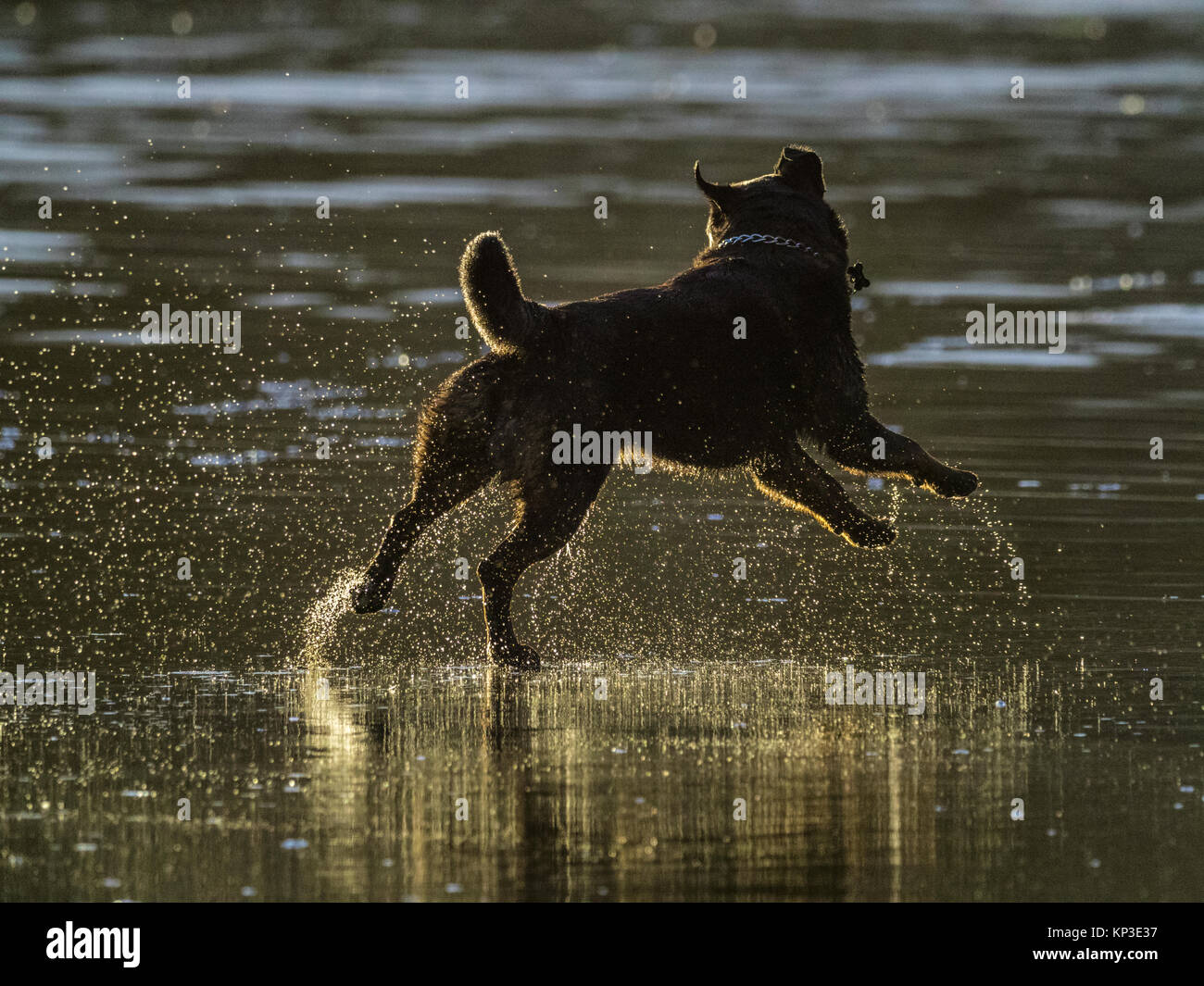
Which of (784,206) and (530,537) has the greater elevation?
(784,206)

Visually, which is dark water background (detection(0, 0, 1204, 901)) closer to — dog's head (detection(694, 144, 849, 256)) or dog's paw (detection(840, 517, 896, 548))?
dog's paw (detection(840, 517, 896, 548))

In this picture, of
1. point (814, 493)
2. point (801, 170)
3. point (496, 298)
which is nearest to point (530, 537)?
point (496, 298)

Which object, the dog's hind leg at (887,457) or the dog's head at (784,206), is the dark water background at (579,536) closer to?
the dog's hind leg at (887,457)

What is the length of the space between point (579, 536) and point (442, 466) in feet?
7.32

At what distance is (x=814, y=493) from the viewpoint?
8.44m

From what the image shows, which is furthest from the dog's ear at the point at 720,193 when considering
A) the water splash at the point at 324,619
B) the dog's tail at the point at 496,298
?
the water splash at the point at 324,619

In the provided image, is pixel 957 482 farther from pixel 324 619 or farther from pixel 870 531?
pixel 324 619

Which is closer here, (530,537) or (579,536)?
(530,537)

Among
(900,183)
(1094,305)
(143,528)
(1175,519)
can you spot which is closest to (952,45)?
(900,183)

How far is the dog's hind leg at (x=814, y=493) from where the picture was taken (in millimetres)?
8375

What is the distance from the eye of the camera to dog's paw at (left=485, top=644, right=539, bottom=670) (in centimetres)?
739

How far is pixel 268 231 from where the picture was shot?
1628 cm

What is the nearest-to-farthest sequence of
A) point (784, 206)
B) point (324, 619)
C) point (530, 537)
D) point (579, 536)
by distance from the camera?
point (530, 537)
point (324, 619)
point (784, 206)
point (579, 536)
